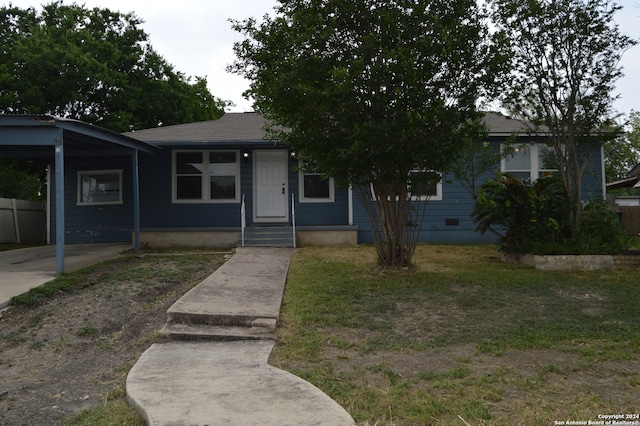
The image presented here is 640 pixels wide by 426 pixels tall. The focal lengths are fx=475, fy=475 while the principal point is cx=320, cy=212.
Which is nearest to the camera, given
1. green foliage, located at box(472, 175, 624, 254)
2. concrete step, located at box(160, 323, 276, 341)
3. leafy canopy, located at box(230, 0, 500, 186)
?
concrete step, located at box(160, 323, 276, 341)

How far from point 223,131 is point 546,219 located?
8216 millimetres

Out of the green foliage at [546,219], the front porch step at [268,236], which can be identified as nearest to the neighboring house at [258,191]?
the front porch step at [268,236]

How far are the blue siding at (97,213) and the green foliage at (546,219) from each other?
9.27 m

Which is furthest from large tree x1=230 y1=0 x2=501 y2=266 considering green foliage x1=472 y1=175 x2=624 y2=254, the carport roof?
the carport roof

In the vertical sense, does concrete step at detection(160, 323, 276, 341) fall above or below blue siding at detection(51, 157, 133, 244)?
below

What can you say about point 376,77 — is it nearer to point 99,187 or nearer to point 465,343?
point 465,343

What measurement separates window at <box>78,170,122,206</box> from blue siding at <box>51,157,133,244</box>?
0.36ft

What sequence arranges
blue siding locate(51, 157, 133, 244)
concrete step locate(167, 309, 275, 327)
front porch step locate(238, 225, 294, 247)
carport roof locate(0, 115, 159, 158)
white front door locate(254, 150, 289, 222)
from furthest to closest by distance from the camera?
blue siding locate(51, 157, 133, 244)
white front door locate(254, 150, 289, 222)
front porch step locate(238, 225, 294, 247)
carport roof locate(0, 115, 159, 158)
concrete step locate(167, 309, 275, 327)

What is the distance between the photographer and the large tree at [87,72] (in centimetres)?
1719

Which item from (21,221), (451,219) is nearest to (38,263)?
(21,221)

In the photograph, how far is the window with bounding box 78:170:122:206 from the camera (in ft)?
42.8

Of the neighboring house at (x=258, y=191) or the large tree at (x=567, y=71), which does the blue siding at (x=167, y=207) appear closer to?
the neighboring house at (x=258, y=191)

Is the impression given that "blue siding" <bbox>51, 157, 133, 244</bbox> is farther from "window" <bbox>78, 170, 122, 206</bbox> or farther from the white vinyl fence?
the white vinyl fence

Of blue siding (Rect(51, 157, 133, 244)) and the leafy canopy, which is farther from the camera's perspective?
blue siding (Rect(51, 157, 133, 244))
